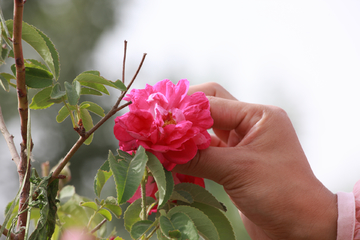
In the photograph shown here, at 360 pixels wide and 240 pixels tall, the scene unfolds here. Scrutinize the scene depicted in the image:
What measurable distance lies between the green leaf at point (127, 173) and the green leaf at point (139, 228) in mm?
63

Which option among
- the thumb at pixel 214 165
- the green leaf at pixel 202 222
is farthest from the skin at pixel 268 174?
the green leaf at pixel 202 222

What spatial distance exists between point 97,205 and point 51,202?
117 mm

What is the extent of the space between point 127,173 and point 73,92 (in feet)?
0.43

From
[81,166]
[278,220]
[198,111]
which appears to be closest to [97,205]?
[198,111]

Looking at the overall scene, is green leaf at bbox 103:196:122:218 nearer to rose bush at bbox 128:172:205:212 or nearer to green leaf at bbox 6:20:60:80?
rose bush at bbox 128:172:205:212

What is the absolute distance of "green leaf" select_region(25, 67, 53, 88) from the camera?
36 cm

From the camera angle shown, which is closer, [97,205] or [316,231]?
[97,205]

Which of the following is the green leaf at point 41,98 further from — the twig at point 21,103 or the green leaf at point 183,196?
the green leaf at point 183,196

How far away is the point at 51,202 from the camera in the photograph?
1.20ft

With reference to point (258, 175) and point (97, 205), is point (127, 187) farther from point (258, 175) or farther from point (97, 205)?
point (258, 175)

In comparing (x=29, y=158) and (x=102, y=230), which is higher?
(x=29, y=158)

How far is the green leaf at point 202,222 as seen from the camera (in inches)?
14.7

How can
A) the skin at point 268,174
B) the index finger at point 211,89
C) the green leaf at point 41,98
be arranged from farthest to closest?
the index finger at point 211,89 → the skin at point 268,174 → the green leaf at point 41,98

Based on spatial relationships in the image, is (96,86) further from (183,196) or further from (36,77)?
(183,196)
